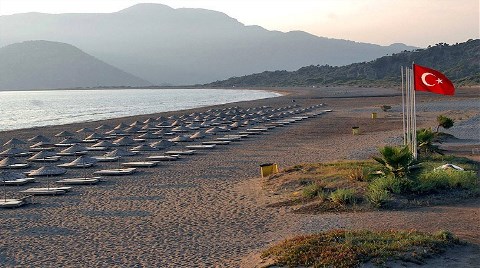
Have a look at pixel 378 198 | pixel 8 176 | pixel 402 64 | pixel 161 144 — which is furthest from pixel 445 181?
pixel 402 64

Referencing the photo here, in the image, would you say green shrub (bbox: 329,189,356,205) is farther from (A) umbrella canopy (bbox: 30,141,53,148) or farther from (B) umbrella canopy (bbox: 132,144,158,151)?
(A) umbrella canopy (bbox: 30,141,53,148)

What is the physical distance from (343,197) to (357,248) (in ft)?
14.0

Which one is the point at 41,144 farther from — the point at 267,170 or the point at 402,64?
the point at 402,64

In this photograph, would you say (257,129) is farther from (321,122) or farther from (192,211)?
(192,211)

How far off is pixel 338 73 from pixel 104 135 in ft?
421

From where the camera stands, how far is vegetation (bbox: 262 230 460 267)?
8.53 metres

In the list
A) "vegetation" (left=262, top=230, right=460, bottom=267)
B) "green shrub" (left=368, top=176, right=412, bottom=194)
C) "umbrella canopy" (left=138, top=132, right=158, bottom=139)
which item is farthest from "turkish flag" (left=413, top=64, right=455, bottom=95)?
"umbrella canopy" (left=138, top=132, right=158, bottom=139)

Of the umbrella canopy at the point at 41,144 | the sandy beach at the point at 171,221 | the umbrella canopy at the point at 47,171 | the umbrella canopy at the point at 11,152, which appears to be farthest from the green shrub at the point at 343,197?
the umbrella canopy at the point at 41,144

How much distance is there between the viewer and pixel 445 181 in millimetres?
14008

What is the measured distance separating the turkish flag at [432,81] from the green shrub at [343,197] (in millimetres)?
3370

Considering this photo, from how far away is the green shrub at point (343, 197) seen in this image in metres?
13.1

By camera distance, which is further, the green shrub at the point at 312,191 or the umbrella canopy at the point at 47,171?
the umbrella canopy at the point at 47,171

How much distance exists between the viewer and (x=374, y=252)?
8.72 metres

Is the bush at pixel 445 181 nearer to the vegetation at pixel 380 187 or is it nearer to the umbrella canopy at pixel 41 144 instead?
the vegetation at pixel 380 187
